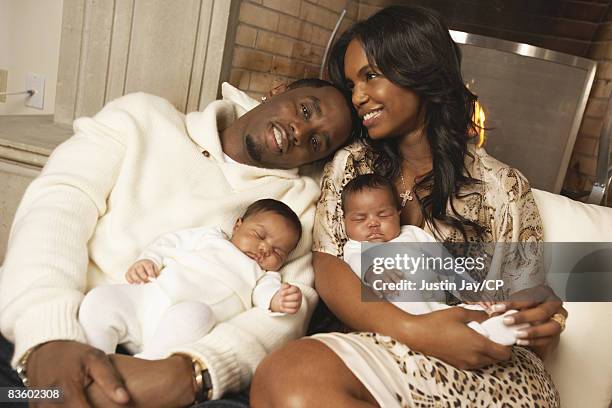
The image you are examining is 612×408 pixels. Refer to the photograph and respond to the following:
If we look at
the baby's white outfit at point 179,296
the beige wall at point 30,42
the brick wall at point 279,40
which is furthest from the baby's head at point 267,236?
the beige wall at point 30,42

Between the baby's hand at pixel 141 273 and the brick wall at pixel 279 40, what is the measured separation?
1.20 meters

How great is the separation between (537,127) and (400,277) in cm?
186

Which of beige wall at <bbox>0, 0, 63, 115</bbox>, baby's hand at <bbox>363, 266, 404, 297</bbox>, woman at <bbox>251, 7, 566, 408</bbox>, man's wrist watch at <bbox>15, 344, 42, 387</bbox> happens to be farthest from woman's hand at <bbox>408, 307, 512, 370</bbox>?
beige wall at <bbox>0, 0, 63, 115</bbox>

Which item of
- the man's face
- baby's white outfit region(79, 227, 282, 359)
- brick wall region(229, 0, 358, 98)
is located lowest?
baby's white outfit region(79, 227, 282, 359)

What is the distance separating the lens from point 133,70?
2207mm

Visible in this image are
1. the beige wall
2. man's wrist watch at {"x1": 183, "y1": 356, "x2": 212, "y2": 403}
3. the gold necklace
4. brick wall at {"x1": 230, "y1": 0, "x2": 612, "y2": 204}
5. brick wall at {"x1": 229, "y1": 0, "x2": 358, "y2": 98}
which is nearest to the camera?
man's wrist watch at {"x1": 183, "y1": 356, "x2": 212, "y2": 403}

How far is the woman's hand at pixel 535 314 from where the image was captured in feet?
4.08

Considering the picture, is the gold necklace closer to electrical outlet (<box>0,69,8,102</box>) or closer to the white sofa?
the white sofa

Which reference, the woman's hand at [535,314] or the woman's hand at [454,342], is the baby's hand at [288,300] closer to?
the woman's hand at [454,342]

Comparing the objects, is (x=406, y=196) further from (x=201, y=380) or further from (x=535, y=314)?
(x=201, y=380)

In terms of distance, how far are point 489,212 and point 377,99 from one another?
0.44 m

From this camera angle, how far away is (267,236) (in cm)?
141

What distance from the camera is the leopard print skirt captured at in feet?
3.77

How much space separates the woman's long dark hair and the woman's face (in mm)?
19
